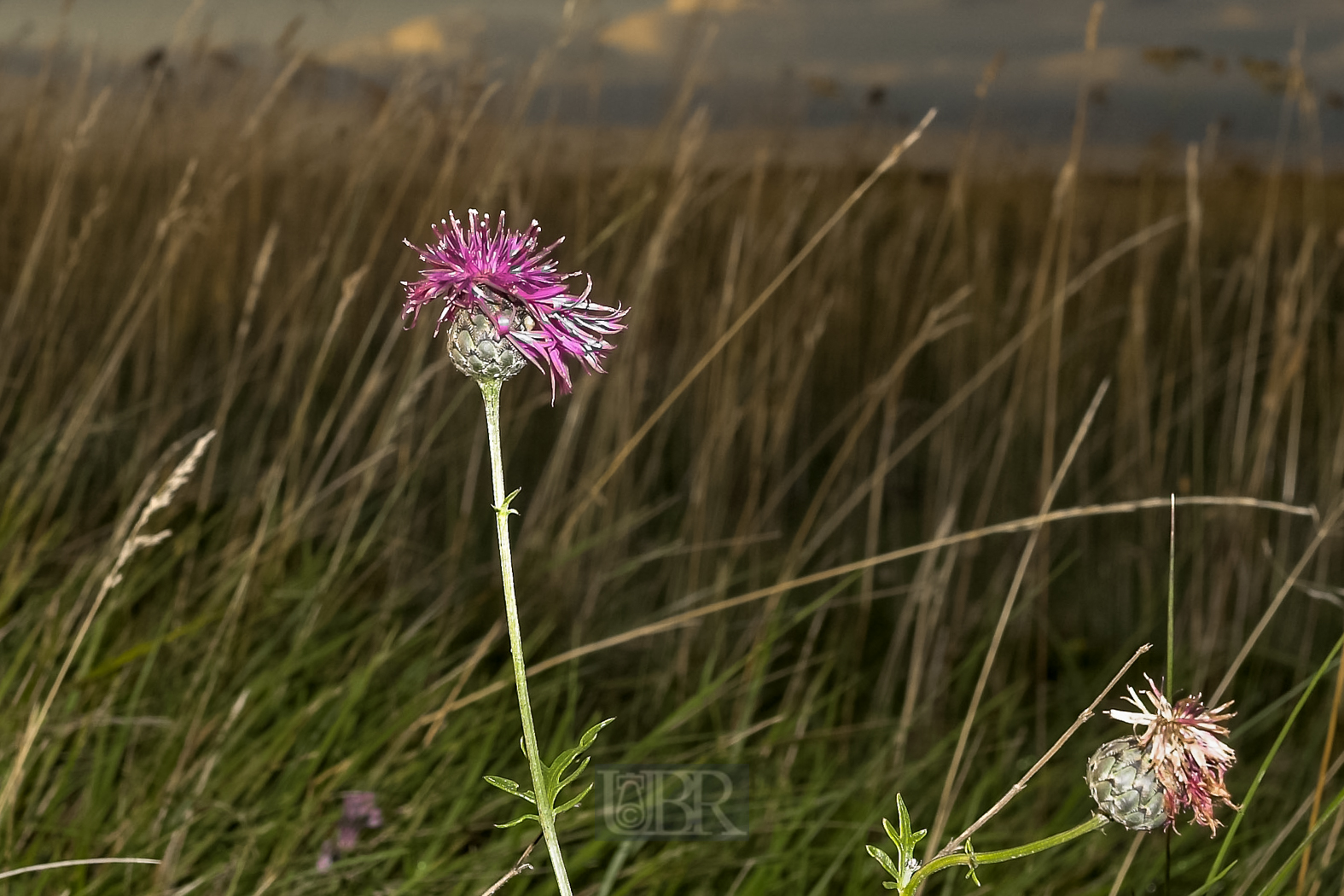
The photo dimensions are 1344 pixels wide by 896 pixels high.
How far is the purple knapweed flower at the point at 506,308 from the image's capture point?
0.51 meters

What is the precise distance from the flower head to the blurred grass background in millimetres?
424

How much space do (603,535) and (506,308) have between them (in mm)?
1244

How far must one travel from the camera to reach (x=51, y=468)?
164cm

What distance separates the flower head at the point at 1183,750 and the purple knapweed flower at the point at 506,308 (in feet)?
0.92

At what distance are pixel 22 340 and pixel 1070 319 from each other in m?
3.11

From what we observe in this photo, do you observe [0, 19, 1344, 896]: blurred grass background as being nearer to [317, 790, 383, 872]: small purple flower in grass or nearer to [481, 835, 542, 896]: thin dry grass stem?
[317, 790, 383, 872]: small purple flower in grass

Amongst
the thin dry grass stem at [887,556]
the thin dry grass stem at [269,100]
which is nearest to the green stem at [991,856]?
the thin dry grass stem at [887,556]

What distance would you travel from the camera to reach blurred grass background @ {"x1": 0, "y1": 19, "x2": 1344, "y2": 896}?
4.09 feet

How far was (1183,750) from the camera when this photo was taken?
531 millimetres

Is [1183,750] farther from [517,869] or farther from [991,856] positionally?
[517,869]

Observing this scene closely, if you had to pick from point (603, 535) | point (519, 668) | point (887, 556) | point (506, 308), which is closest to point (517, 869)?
point (519, 668)

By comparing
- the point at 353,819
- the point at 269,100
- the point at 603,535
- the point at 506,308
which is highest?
the point at 269,100

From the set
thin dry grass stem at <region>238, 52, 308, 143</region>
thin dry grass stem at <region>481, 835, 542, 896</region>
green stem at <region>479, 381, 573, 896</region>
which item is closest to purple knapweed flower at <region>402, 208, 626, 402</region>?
green stem at <region>479, 381, 573, 896</region>

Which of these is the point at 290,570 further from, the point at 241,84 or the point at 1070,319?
the point at 1070,319
